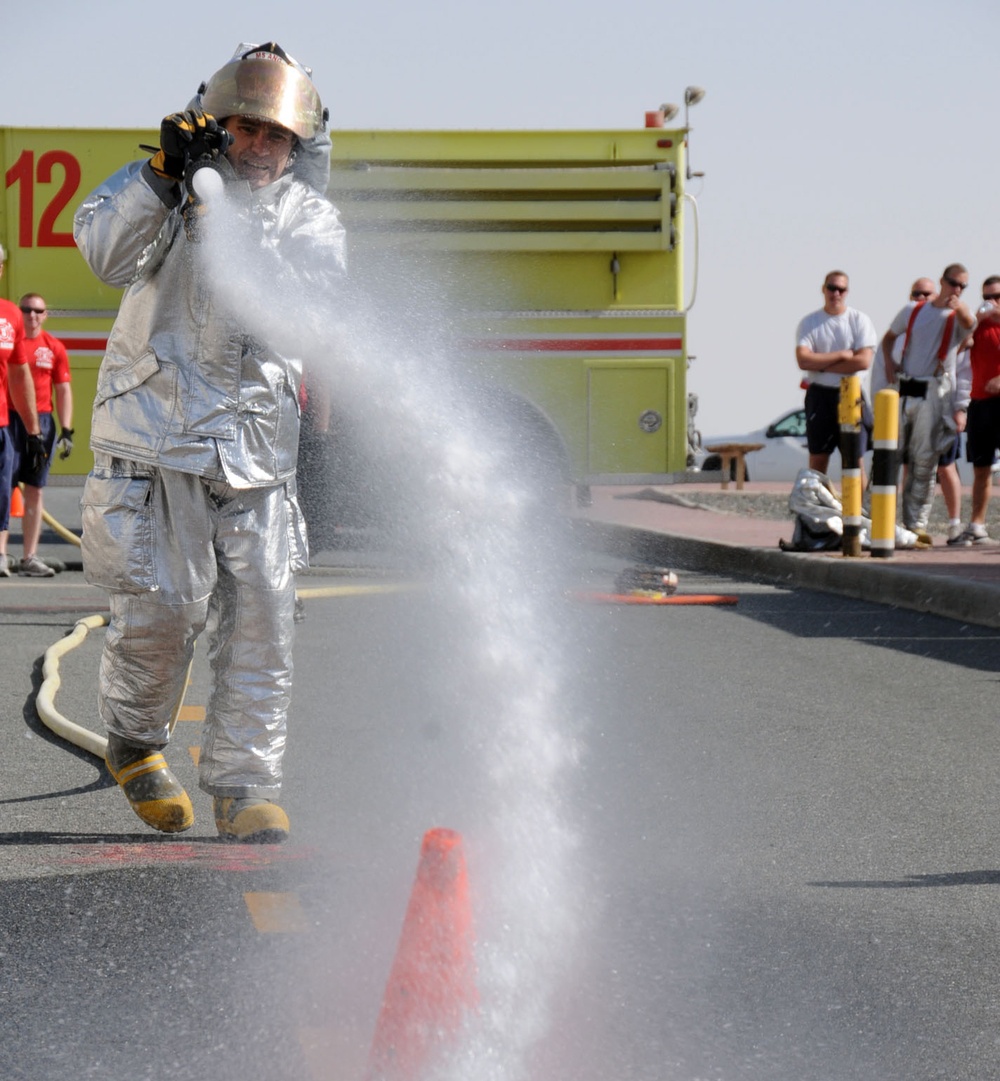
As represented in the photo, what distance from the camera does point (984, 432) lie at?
12.3 m

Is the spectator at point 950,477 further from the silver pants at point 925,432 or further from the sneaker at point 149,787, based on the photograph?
the sneaker at point 149,787

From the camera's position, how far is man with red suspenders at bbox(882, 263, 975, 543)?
40.4ft

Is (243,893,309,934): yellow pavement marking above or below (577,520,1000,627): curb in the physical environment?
above

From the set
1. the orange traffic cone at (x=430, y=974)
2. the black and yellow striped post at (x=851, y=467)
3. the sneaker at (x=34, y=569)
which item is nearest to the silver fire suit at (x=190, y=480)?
the orange traffic cone at (x=430, y=974)

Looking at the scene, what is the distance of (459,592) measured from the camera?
14.4 ft

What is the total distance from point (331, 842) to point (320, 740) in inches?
56.0

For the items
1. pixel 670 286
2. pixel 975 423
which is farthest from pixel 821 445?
pixel 670 286

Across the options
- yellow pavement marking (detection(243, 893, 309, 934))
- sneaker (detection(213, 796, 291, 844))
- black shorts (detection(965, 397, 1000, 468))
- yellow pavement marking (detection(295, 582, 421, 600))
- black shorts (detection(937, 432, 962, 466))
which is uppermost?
black shorts (detection(965, 397, 1000, 468))

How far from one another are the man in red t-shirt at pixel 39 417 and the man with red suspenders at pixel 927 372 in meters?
5.89

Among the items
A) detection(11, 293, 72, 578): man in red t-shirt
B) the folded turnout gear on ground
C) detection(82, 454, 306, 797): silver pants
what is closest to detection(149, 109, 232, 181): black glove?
detection(82, 454, 306, 797): silver pants

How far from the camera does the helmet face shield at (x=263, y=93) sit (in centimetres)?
409

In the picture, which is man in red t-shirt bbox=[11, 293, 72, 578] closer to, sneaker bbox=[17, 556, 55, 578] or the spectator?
sneaker bbox=[17, 556, 55, 578]

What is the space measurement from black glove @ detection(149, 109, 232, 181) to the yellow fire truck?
9.48 m

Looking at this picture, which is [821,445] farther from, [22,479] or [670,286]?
[22,479]
